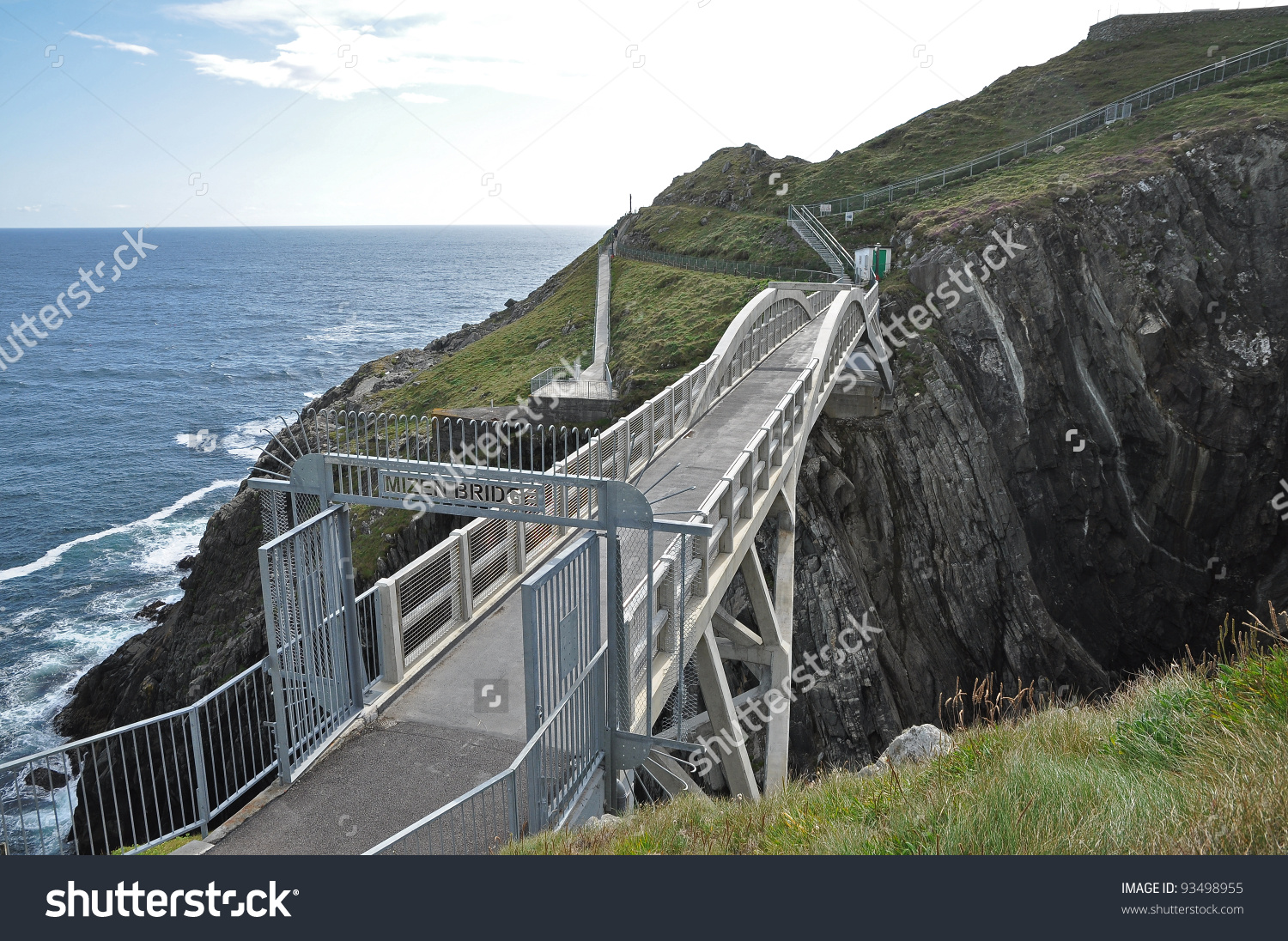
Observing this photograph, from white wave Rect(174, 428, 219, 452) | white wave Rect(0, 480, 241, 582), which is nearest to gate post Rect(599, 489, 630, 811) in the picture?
white wave Rect(0, 480, 241, 582)

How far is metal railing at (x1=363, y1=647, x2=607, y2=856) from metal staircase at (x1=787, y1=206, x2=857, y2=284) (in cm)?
3361

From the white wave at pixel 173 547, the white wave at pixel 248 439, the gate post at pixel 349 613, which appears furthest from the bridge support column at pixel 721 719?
the white wave at pixel 248 439

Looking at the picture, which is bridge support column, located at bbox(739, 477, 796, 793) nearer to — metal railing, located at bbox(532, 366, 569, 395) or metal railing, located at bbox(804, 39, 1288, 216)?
metal railing, located at bbox(532, 366, 569, 395)

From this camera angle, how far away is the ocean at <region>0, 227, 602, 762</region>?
3394 centimetres

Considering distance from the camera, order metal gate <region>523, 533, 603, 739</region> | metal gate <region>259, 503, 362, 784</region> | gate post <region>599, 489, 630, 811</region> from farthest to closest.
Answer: metal gate <region>259, 503, 362, 784</region>
gate post <region>599, 489, 630, 811</region>
metal gate <region>523, 533, 603, 739</region>

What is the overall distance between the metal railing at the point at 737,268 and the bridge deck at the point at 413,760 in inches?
1377

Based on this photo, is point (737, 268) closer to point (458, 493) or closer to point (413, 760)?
point (458, 493)

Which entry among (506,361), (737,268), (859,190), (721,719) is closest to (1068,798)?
(721,719)

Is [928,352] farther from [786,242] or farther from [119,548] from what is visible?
[119,548]

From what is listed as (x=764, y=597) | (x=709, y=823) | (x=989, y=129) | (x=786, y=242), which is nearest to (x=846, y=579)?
(x=764, y=597)

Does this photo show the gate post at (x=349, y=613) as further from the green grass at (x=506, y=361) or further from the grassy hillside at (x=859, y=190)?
the green grass at (x=506, y=361)

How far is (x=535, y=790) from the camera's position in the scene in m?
6.73

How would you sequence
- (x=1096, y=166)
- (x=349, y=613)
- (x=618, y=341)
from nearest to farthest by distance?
(x=349, y=613)
(x=618, y=341)
(x=1096, y=166)

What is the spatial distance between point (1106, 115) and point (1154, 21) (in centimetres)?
2038
